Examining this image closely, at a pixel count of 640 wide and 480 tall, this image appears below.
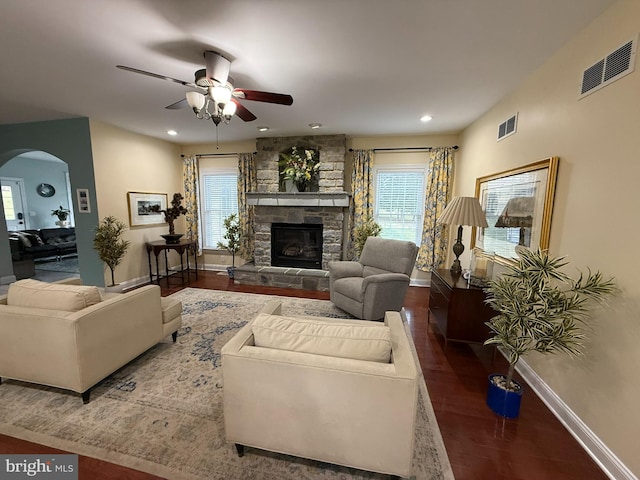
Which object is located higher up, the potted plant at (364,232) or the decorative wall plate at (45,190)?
the decorative wall plate at (45,190)

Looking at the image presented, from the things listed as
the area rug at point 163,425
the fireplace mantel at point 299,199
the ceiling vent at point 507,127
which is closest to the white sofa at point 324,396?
the area rug at point 163,425

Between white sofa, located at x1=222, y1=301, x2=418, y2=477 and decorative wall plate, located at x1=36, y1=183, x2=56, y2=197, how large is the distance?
31.6ft

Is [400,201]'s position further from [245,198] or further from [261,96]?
[261,96]

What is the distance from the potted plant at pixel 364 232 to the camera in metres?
4.57

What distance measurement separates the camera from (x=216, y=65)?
2.08 m

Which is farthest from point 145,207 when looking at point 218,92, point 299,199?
point 218,92

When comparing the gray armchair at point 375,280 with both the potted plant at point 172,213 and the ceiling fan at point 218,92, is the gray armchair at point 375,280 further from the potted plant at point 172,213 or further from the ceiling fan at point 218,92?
the potted plant at point 172,213

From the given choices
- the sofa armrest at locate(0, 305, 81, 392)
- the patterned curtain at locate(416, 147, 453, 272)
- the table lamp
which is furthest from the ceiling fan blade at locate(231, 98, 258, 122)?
the patterned curtain at locate(416, 147, 453, 272)

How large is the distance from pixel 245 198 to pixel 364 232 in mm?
2434

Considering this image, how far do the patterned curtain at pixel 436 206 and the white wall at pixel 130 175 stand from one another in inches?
194

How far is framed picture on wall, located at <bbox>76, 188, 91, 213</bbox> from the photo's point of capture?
155 inches

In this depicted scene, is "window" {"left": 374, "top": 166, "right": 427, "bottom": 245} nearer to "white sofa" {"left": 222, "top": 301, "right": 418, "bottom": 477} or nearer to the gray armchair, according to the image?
the gray armchair

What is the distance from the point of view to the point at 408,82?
8.45ft

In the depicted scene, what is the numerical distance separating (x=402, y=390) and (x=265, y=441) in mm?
799
